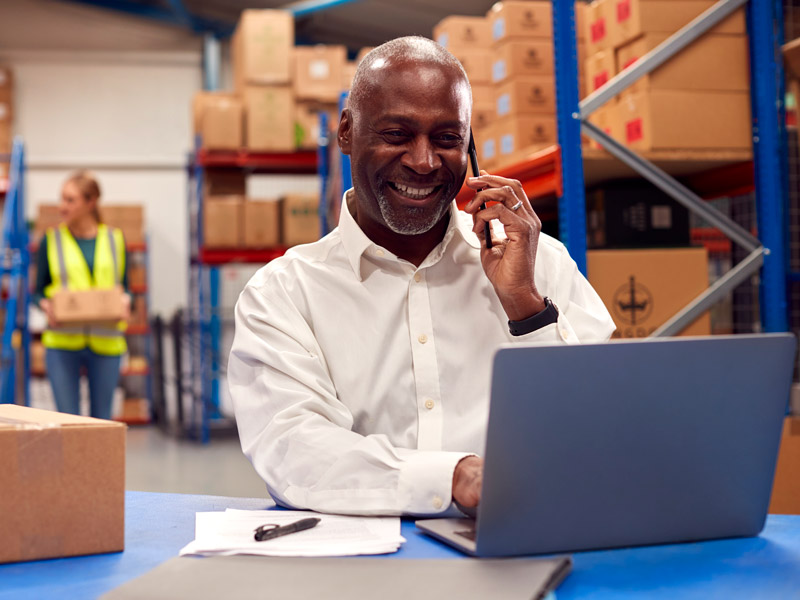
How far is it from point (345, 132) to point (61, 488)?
37.2 inches

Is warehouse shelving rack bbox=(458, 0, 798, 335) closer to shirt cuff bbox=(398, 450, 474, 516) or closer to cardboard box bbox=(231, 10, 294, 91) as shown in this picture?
shirt cuff bbox=(398, 450, 474, 516)

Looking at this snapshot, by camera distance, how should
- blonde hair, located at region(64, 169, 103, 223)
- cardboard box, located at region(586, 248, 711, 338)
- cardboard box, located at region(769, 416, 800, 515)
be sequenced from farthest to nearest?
blonde hair, located at region(64, 169, 103, 223) < cardboard box, located at region(586, 248, 711, 338) < cardboard box, located at region(769, 416, 800, 515)

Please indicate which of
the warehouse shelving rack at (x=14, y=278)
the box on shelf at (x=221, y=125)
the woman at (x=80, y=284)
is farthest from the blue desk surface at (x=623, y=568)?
the box on shelf at (x=221, y=125)

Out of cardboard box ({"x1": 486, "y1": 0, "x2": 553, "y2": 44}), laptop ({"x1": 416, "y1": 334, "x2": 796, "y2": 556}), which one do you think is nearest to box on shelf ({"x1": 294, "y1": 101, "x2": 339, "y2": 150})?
cardboard box ({"x1": 486, "y1": 0, "x2": 553, "y2": 44})

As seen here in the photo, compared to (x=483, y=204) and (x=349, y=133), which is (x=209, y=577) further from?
(x=349, y=133)

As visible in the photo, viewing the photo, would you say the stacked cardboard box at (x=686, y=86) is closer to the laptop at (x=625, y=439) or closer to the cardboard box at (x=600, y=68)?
the cardboard box at (x=600, y=68)

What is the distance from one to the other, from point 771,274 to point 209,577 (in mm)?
2430

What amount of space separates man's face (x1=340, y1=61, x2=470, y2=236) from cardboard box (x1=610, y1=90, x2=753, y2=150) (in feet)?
4.58

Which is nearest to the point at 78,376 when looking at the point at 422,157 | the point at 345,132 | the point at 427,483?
the point at 345,132

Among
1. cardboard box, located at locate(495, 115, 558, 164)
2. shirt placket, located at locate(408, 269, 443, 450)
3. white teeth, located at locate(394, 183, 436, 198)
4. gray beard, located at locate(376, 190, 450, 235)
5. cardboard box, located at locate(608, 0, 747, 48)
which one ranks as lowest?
shirt placket, located at locate(408, 269, 443, 450)

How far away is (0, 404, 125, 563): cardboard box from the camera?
1.00 metres

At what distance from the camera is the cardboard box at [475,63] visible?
395 cm

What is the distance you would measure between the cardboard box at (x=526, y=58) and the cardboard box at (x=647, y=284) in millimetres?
1051

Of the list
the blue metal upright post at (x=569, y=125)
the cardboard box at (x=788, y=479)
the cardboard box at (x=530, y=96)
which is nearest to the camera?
the cardboard box at (x=788, y=479)
